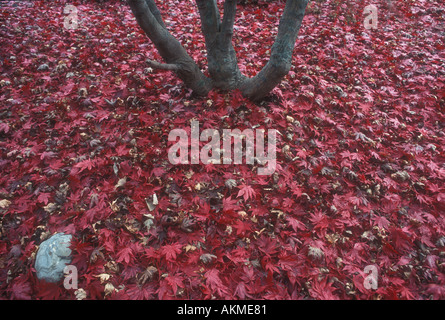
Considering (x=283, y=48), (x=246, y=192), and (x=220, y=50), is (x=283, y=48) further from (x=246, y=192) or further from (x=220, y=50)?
(x=246, y=192)

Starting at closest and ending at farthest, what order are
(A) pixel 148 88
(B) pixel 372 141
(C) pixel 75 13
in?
(B) pixel 372 141, (A) pixel 148 88, (C) pixel 75 13

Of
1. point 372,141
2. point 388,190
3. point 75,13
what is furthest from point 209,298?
point 75,13

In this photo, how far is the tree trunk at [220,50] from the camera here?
2.65m

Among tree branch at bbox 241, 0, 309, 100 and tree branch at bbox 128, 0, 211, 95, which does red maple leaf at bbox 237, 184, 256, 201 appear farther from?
tree branch at bbox 128, 0, 211, 95

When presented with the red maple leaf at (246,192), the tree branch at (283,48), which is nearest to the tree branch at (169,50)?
the tree branch at (283,48)

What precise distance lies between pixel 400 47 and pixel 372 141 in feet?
9.15

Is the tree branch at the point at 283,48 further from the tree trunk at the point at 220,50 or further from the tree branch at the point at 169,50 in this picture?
the tree branch at the point at 169,50

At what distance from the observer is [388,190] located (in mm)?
2525

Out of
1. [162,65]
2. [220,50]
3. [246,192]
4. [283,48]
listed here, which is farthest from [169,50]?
[246,192]

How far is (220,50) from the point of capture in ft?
9.89

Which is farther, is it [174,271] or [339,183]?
[339,183]

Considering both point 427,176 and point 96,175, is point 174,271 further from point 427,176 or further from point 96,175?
point 427,176

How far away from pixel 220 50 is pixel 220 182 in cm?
163

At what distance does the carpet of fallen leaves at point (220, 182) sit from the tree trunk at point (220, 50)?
211 millimetres
